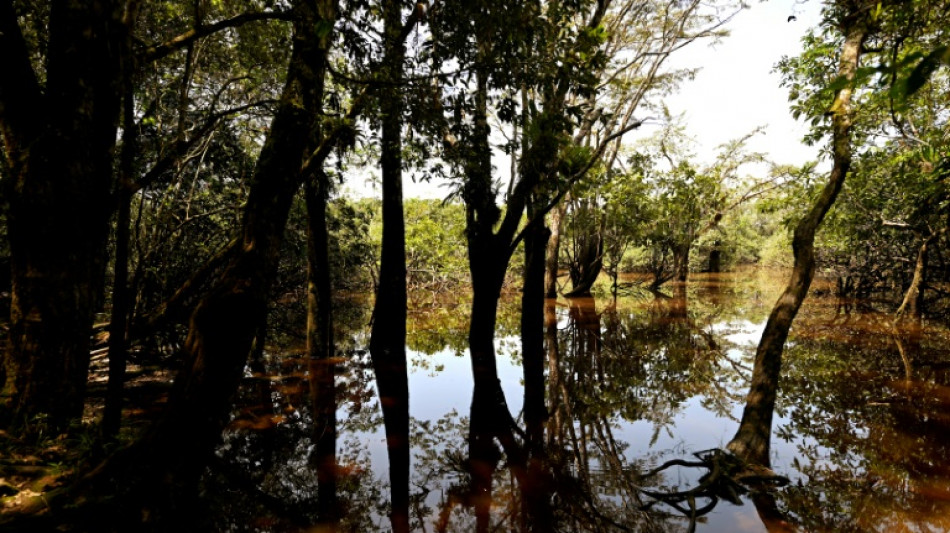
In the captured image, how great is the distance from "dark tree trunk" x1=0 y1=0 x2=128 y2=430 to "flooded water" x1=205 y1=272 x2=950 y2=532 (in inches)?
64.1

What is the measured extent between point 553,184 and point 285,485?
5.30m

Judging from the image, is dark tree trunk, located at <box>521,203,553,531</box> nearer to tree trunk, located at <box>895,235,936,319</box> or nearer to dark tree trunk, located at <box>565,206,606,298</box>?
tree trunk, located at <box>895,235,936,319</box>

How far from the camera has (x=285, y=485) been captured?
13.2 ft

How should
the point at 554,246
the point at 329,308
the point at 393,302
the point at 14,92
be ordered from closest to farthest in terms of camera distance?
the point at 14,92, the point at 329,308, the point at 393,302, the point at 554,246

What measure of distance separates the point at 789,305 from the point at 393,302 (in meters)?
6.30

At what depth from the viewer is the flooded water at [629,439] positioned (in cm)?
359

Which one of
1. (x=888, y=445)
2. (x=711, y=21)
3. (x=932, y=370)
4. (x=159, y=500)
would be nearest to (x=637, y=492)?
(x=888, y=445)

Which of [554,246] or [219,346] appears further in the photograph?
[554,246]

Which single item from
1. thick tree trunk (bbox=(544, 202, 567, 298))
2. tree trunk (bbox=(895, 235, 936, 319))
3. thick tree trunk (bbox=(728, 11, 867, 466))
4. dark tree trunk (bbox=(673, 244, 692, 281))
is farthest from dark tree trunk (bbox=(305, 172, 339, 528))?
dark tree trunk (bbox=(673, 244, 692, 281))

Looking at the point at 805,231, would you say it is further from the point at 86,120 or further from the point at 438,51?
the point at 86,120

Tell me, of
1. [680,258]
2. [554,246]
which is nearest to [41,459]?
[554,246]

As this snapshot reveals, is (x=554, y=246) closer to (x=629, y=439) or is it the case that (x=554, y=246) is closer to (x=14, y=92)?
(x=629, y=439)

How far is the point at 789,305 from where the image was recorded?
4.55 meters

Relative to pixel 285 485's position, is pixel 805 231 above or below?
above
